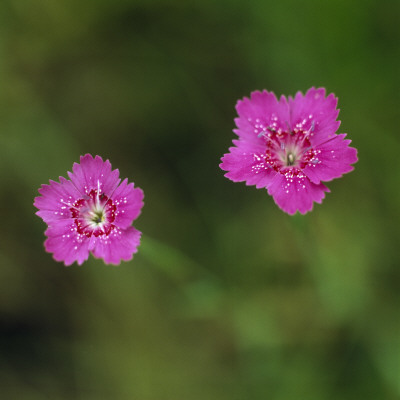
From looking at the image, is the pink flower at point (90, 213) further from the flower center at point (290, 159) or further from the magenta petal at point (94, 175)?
the flower center at point (290, 159)

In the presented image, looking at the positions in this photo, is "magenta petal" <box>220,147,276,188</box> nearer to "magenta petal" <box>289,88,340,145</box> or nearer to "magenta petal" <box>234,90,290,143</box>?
"magenta petal" <box>234,90,290,143</box>

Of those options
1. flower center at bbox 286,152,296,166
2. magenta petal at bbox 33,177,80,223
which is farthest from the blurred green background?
magenta petal at bbox 33,177,80,223

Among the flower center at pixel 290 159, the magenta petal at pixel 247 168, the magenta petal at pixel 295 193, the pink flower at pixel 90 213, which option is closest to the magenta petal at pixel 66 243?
the pink flower at pixel 90 213

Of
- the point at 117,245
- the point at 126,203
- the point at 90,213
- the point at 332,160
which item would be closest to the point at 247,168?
the point at 332,160

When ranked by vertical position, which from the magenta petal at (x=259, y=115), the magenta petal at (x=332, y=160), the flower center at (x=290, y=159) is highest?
the magenta petal at (x=259, y=115)

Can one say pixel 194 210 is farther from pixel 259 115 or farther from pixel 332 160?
A: pixel 332 160

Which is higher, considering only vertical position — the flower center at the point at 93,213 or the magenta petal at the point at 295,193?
the magenta petal at the point at 295,193
